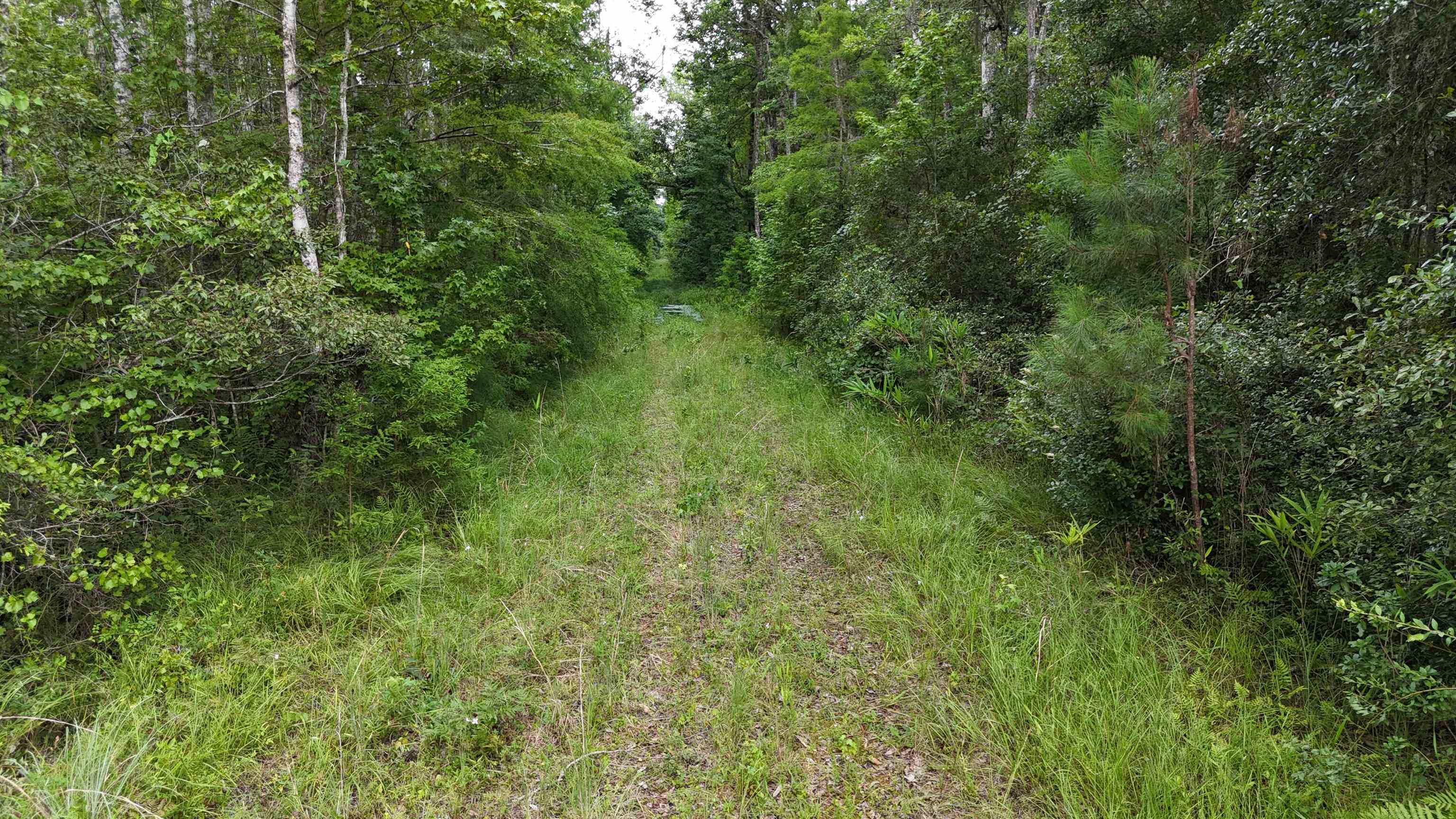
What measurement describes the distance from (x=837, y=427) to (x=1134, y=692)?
173 inches

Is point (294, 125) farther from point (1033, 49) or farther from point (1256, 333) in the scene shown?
point (1033, 49)

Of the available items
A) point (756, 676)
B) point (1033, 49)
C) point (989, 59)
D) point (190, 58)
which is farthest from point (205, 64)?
point (1033, 49)

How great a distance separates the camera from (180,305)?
3.71 meters

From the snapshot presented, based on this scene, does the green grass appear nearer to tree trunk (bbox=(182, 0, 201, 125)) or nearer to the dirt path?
the dirt path

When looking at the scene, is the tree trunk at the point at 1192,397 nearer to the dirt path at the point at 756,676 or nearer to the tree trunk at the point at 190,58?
the dirt path at the point at 756,676

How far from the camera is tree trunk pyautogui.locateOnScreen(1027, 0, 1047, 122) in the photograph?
29.3 feet

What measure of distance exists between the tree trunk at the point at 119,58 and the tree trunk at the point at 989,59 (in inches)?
382

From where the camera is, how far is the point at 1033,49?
30.7 feet

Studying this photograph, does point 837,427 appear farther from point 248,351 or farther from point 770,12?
point 770,12

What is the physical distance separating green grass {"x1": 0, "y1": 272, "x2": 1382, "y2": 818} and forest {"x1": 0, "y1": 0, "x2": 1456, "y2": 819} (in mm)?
26

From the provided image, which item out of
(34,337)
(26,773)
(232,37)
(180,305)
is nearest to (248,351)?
(180,305)

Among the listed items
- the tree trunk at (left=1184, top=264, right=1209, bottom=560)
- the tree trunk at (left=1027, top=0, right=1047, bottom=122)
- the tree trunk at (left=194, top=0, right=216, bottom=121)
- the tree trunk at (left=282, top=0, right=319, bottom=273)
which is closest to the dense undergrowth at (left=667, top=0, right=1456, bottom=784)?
the tree trunk at (left=1184, top=264, right=1209, bottom=560)

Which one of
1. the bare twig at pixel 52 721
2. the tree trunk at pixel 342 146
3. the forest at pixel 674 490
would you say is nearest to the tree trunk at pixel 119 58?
the forest at pixel 674 490

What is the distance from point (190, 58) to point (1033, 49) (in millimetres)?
11116
